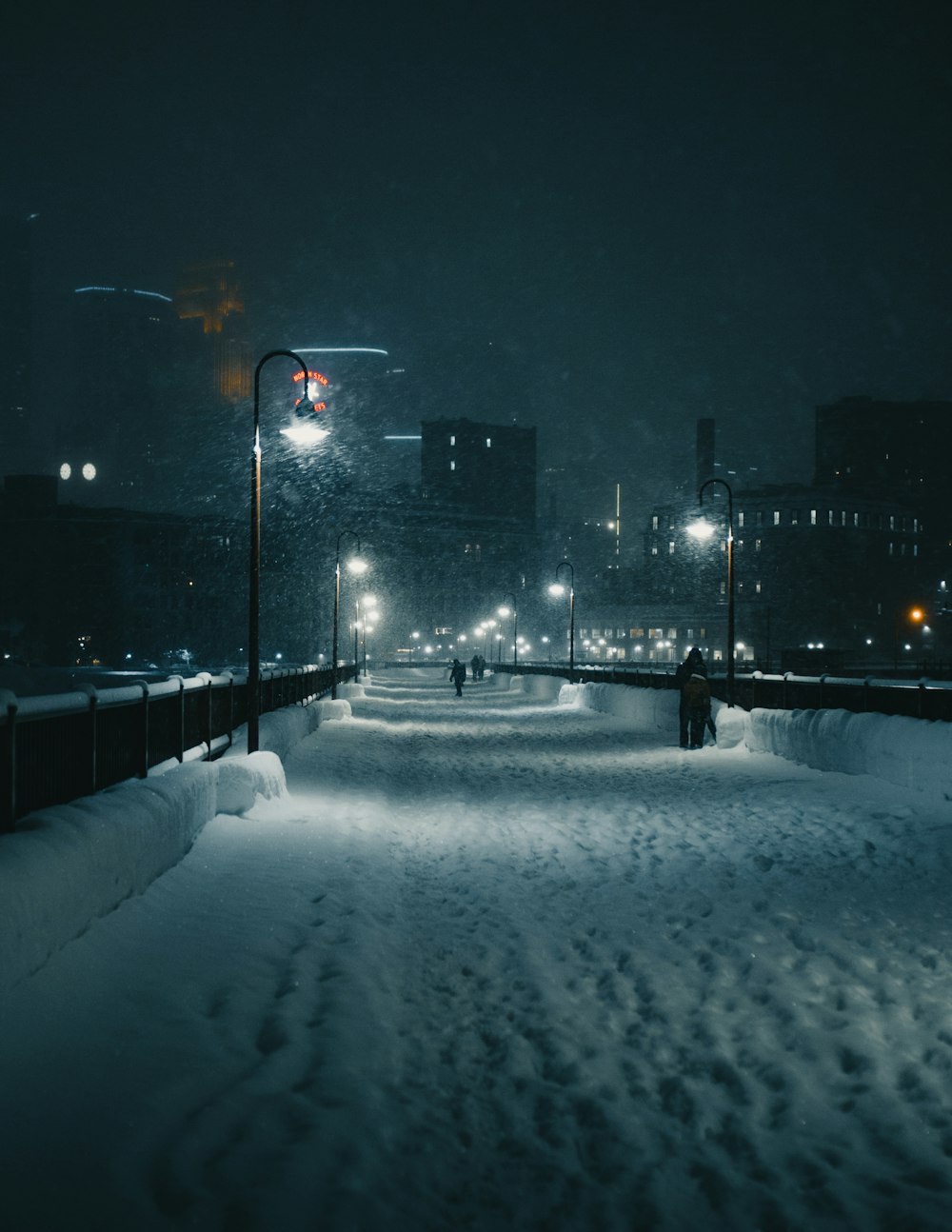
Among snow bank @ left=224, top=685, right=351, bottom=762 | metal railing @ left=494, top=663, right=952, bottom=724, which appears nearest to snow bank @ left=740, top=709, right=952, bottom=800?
metal railing @ left=494, top=663, right=952, bottom=724

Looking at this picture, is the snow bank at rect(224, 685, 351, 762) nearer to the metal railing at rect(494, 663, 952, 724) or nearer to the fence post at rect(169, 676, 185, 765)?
the fence post at rect(169, 676, 185, 765)

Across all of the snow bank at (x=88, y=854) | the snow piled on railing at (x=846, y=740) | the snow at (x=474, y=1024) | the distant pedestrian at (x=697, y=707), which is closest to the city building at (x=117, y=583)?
the snow piled on railing at (x=846, y=740)

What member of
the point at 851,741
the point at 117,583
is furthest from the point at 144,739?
the point at 117,583

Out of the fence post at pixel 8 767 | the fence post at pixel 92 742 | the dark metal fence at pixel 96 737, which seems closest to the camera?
the fence post at pixel 8 767

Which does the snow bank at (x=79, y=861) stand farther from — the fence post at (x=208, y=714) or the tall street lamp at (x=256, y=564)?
the tall street lamp at (x=256, y=564)

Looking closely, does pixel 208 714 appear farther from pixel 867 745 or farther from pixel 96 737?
pixel 867 745

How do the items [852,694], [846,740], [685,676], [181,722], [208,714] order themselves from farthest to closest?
[685,676], [852,694], [846,740], [208,714], [181,722]

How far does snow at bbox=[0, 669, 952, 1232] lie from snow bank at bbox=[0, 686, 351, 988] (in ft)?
0.12

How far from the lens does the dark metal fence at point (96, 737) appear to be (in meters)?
8.38

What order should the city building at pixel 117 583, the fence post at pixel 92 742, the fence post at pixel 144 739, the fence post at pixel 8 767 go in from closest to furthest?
1. the fence post at pixel 8 767
2. the fence post at pixel 92 742
3. the fence post at pixel 144 739
4. the city building at pixel 117 583

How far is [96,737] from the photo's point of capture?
1100 centimetres

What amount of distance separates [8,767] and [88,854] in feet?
2.74

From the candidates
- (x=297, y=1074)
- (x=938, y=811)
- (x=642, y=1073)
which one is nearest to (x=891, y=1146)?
(x=642, y=1073)

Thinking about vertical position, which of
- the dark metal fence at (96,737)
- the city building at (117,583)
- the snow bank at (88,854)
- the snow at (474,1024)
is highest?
the city building at (117,583)
